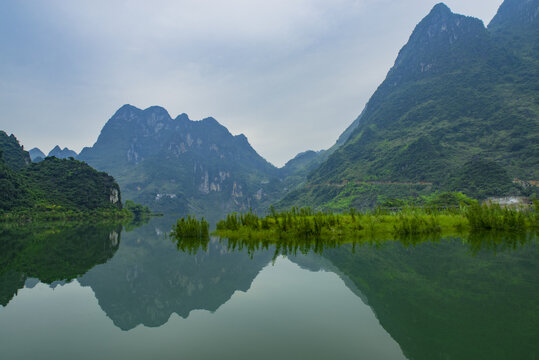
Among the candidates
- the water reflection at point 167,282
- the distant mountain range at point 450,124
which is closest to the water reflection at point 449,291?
the water reflection at point 167,282

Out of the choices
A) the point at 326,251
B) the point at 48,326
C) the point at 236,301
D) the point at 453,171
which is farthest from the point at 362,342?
the point at 453,171

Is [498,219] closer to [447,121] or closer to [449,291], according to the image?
[449,291]

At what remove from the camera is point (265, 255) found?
10766 millimetres

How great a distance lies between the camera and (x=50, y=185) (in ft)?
269

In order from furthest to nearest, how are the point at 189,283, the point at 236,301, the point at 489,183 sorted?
the point at 489,183 → the point at 189,283 → the point at 236,301

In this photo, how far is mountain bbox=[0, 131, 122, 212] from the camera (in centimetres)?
6438

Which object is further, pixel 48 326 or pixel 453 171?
pixel 453 171

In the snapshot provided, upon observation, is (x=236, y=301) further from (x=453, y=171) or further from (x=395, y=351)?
(x=453, y=171)

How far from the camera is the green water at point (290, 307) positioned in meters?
3.71

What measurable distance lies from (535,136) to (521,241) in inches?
3381

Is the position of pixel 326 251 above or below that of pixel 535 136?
below

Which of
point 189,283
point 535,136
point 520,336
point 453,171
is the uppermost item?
point 535,136

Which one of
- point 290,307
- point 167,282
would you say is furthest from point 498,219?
point 167,282

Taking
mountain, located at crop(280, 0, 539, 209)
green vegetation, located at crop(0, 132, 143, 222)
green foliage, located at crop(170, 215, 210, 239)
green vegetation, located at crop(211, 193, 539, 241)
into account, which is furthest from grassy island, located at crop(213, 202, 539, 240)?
green vegetation, located at crop(0, 132, 143, 222)
